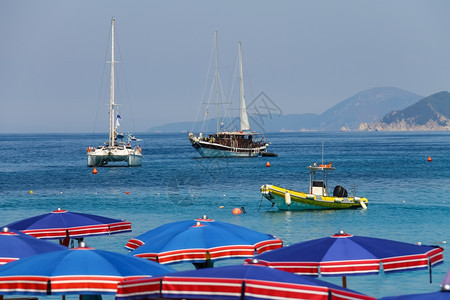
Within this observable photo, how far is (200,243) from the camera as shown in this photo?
1484cm

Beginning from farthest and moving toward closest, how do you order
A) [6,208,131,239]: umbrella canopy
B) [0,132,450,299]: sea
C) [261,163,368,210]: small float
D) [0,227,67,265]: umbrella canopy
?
[261,163,368,210]: small float → [0,132,450,299]: sea → [6,208,131,239]: umbrella canopy → [0,227,67,265]: umbrella canopy

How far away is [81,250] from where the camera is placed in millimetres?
11914

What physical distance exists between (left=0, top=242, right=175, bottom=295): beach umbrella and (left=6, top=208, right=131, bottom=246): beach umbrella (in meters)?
6.30

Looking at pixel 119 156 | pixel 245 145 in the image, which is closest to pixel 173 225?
pixel 119 156

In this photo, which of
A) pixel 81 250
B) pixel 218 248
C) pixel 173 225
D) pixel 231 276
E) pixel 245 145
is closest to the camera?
pixel 231 276

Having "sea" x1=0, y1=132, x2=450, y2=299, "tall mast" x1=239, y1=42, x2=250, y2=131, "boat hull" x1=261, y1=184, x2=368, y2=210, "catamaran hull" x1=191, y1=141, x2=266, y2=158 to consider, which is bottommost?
"sea" x1=0, y1=132, x2=450, y2=299


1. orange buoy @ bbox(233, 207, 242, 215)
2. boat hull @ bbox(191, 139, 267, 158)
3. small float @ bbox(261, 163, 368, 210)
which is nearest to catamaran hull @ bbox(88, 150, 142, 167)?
boat hull @ bbox(191, 139, 267, 158)

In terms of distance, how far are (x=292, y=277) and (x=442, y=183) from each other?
57.0m

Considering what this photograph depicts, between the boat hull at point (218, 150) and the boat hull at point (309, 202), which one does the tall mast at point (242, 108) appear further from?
the boat hull at point (309, 202)

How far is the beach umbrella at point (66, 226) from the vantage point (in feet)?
59.2

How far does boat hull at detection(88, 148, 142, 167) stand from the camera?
294ft

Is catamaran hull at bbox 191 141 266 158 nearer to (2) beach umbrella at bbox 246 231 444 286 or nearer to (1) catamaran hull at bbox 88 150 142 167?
(1) catamaran hull at bbox 88 150 142 167

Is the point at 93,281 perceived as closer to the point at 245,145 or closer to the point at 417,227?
the point at 417,227

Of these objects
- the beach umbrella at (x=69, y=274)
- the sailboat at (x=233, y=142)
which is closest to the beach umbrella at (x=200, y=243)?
the beach umbrella at (x=69, y=274)
